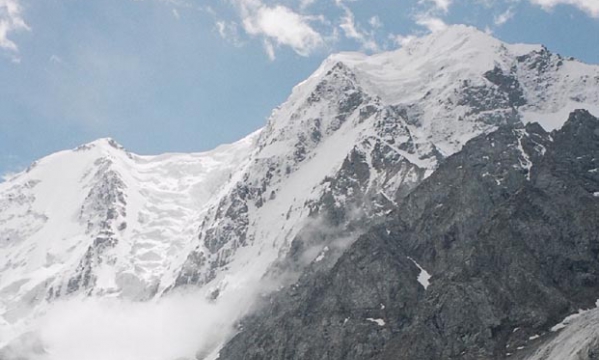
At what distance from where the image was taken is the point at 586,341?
166 meters

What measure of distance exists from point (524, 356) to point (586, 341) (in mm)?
29820

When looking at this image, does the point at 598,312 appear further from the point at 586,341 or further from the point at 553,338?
the point at 586,341

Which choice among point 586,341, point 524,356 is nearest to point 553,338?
point 524,356

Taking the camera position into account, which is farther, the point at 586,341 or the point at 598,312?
the point at 598,312

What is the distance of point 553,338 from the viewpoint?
650ft

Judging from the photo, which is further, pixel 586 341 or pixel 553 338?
pixel 553 338

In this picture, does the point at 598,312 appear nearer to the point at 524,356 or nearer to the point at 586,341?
the point at 524,356

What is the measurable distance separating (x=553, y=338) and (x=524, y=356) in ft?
28.7

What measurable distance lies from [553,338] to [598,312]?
11.6m

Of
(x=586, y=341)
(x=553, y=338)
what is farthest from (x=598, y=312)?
(x=586, y=341)

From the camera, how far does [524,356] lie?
194625 millimetres

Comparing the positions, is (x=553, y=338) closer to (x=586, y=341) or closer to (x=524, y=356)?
(x=524, y=356)

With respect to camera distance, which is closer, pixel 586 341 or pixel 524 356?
pixel 586 341
